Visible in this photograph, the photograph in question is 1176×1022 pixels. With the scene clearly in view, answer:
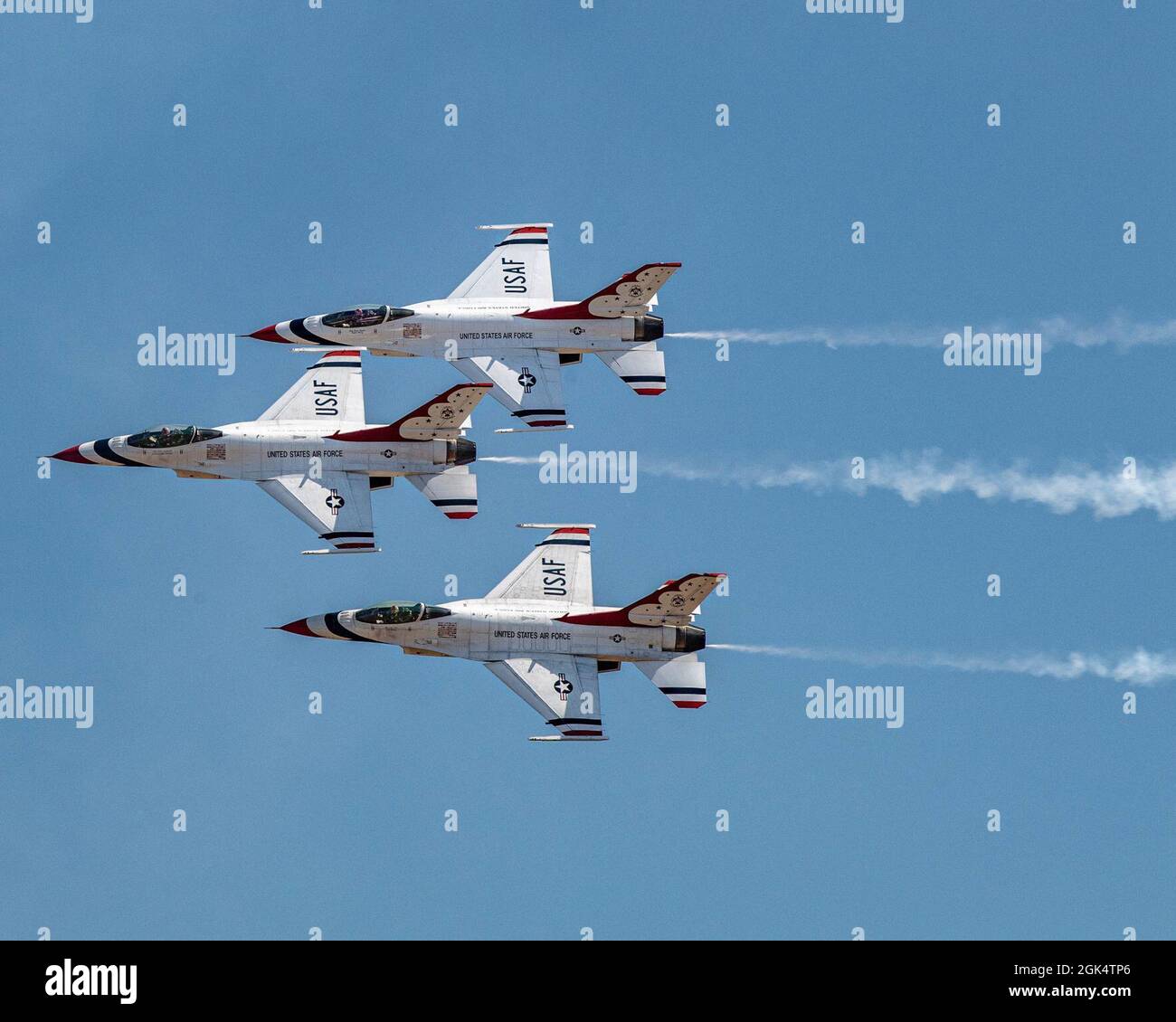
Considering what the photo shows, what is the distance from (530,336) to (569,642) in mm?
9803

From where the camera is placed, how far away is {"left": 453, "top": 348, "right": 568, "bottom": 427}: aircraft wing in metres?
77.8

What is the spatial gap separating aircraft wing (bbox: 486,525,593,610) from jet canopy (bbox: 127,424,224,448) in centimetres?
962

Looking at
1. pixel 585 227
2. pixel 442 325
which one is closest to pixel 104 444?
pixel 442 325

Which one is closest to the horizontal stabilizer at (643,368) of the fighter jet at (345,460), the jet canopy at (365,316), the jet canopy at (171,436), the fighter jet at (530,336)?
the fighter jet at (530,336)

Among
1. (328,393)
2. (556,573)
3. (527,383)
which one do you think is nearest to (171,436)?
(328,393)

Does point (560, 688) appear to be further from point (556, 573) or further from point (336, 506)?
point (336, 506)

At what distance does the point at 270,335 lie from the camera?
8050 cm

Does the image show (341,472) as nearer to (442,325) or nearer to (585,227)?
Result: (442,325)

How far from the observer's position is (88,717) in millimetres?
74125

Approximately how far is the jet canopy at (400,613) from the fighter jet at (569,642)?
25mm

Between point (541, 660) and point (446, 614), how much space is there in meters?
2.97

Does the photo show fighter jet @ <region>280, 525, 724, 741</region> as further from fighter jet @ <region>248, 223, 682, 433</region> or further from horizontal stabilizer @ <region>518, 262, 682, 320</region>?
horizontal stabilizer @ <region>518, 262, 682, 320</region>

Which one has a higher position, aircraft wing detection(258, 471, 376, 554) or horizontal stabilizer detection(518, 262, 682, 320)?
horizontal stabilizer detection(518, 262, 682, 320)

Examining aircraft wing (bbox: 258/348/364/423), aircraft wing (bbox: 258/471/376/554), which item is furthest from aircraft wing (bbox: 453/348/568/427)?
aircraft wing (bbox: 258/471/376/554)
